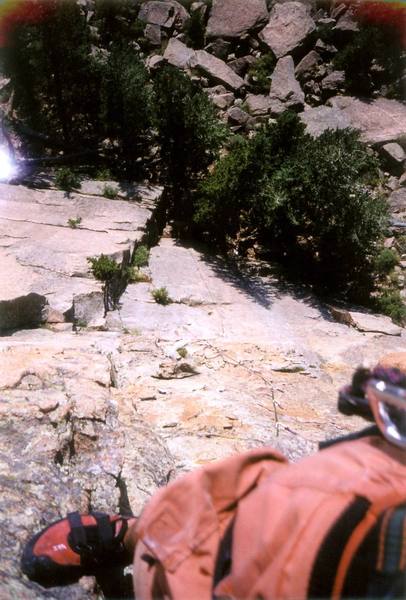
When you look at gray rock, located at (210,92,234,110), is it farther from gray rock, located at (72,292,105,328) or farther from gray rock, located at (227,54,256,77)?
gray rock, located at (72,292,105,328)

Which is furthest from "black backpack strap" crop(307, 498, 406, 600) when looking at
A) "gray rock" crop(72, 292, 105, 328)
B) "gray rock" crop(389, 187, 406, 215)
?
"gray rock" crop(389, 187, 406, 215)

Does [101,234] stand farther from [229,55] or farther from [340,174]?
[229,55]

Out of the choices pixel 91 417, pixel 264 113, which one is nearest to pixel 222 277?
pixel 91 417

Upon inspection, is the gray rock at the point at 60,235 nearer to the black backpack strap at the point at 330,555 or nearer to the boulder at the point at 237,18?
the black backpack strap at the point at 330,555

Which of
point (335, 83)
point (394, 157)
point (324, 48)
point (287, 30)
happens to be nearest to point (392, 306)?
point (394, 157)

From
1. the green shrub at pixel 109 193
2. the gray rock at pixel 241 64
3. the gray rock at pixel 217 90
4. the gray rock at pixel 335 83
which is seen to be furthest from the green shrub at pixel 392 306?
the gray rock at pixel 241 64

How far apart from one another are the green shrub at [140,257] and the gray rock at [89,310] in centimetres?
266

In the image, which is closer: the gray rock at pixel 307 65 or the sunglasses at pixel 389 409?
the sunglasses at pixel 389 409

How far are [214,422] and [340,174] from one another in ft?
31.7

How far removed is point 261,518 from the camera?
1236 millimetres

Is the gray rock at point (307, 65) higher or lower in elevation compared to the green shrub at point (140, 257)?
higher

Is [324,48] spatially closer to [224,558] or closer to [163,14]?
[163,14]

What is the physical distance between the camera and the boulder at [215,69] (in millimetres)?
23156

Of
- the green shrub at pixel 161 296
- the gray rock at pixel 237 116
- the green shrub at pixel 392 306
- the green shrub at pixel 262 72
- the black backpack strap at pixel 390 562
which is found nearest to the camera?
the black backpack strap at pixel 390 562
